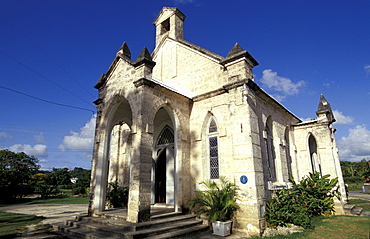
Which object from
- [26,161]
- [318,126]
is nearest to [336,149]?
[318,126]

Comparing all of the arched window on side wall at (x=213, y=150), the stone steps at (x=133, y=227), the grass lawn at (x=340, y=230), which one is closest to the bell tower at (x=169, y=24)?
the arched window on side wall at (x=213, y=150)

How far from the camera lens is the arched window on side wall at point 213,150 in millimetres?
9172

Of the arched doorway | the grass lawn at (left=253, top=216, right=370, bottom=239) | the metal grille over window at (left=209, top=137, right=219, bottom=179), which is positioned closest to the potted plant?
the metal grille over window at (left=209, top=137, right=219, bottom=179)

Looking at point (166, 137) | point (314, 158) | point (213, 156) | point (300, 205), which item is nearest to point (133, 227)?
point (213, 156)

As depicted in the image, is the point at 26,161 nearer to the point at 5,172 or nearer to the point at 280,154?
the point at 5,172

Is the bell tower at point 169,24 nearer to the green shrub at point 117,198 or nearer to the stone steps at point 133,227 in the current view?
the green shrub at point 117,198

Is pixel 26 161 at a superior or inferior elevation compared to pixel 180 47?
inferior

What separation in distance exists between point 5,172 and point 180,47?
85.6 ft

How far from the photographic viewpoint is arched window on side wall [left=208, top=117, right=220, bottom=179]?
9.17 metres

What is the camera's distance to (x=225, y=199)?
7.52 metres

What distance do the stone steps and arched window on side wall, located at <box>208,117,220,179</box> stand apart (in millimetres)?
1949

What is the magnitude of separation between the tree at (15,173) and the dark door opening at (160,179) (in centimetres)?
2245

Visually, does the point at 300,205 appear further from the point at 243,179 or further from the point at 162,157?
the point at 162,157

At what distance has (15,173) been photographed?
26656 mm
